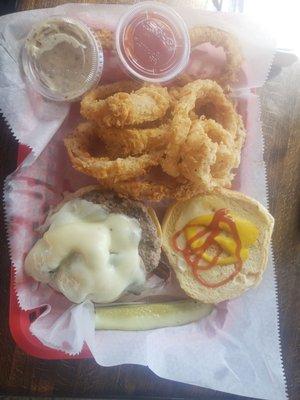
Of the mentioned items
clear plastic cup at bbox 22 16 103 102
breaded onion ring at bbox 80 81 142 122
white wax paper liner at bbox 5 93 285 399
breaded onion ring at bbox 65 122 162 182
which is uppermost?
clear plastic cup at bbox 22 16 103 102

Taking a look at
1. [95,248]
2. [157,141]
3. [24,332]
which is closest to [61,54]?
[157,141]

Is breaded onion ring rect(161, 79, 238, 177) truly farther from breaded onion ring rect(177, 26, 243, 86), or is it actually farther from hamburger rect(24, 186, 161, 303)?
hamburger rect(24, 186, 161, 303)

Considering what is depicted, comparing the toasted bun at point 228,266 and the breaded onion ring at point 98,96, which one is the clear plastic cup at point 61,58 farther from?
the toasted bun at point 228,266

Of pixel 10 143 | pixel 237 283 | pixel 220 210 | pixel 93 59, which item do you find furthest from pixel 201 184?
pixel 10 143

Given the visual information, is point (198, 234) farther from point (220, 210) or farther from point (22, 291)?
point (22, 291)

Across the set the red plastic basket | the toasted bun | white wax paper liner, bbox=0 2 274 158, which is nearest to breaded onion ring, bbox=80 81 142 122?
white wax paper liner, bbox=0 2 274 158
